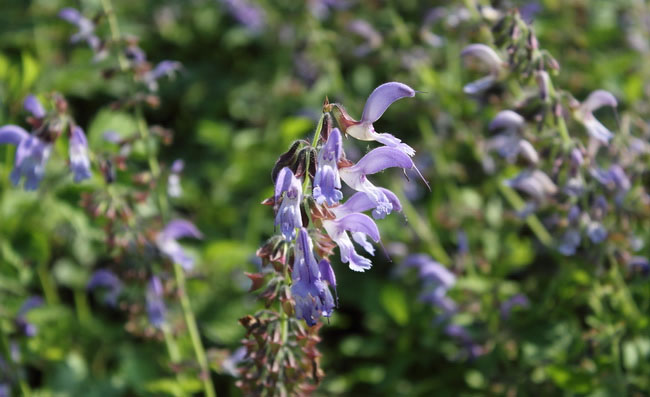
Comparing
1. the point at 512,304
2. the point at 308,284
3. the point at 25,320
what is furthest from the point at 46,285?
the point at 512,304

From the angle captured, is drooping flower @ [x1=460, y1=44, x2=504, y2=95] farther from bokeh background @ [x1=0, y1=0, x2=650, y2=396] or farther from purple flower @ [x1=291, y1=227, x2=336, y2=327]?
purple flower @ [x1=291, y1=227, x2=336, y2=327]

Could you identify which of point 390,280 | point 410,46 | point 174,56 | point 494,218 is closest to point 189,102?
point 174,56

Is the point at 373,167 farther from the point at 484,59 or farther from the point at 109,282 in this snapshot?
the point at 109,282

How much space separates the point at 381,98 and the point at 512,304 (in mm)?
1860

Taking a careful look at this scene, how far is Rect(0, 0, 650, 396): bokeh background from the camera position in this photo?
3.22 meters

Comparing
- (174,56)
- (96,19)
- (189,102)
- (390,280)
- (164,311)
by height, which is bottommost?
(164,311)

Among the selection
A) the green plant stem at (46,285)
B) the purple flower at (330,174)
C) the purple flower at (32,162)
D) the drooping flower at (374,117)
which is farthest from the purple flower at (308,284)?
the green plant stem at (46,285)

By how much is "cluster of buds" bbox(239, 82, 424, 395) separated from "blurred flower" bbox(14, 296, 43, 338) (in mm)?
1643

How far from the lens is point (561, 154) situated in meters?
2.72

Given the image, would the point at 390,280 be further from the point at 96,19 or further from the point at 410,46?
the point at 96,19

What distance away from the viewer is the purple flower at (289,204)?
1750mm

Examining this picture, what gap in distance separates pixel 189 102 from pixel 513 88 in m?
2.89

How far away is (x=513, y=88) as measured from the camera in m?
3.36

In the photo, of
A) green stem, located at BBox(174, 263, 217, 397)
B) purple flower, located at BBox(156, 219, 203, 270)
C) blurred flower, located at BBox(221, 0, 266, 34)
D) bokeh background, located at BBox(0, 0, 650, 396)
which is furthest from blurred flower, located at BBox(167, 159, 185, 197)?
blurred flower, located at BBox(221, 0, 266, 34)
